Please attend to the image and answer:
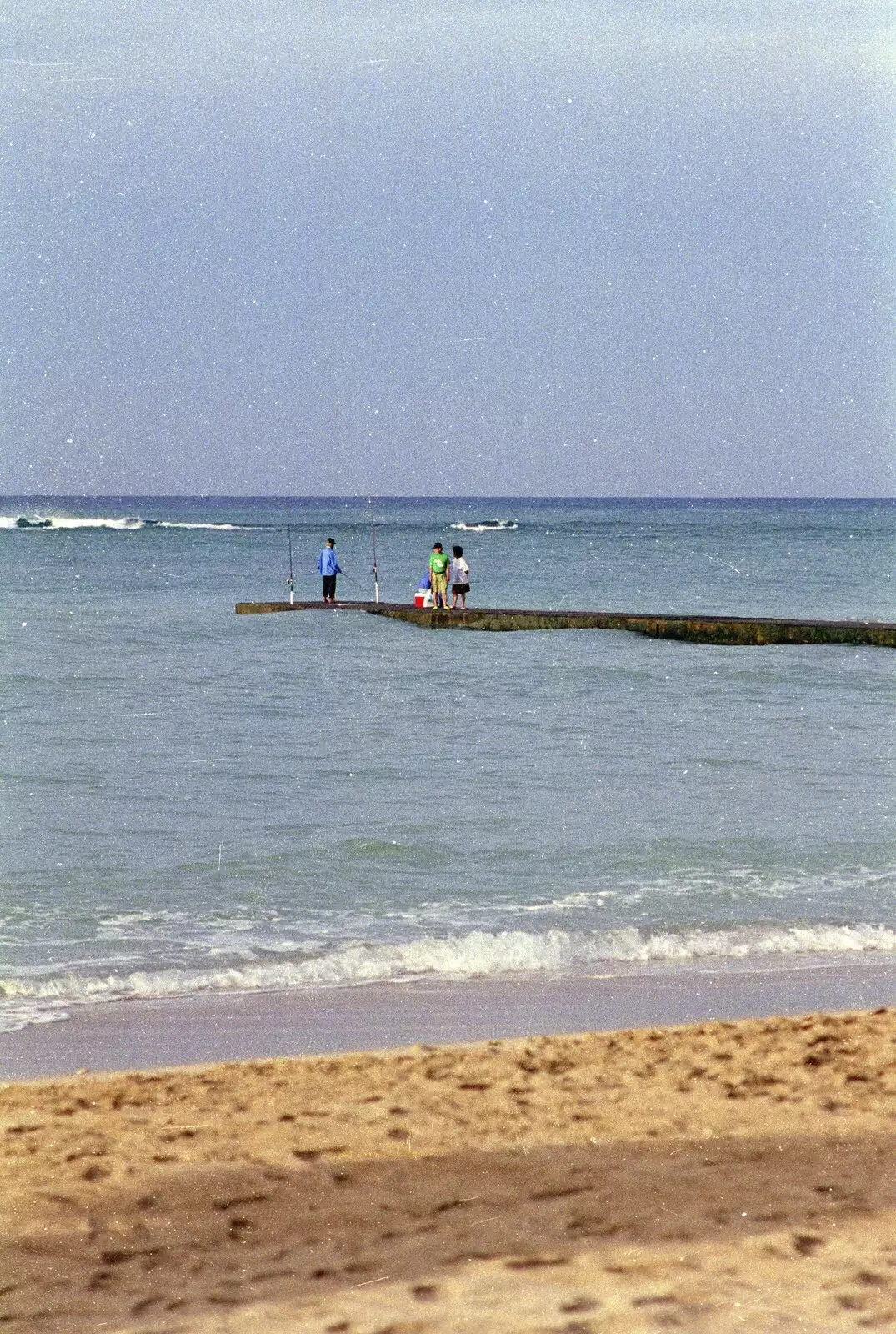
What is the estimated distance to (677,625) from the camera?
1196 inches

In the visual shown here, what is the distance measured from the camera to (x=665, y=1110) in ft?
20.3

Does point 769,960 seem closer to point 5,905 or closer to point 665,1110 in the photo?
point 665,1110

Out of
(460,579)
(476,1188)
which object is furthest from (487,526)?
(476,1188)

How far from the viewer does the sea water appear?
9.14 meters

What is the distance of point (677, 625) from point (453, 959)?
72.7 feet

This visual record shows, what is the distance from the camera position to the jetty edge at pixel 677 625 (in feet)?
96.0

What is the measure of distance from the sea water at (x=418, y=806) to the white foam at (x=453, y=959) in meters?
0.02

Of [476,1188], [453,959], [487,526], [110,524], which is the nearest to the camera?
[476,1188]

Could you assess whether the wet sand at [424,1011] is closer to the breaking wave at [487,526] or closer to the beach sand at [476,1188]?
the beach sand at [476,1188]

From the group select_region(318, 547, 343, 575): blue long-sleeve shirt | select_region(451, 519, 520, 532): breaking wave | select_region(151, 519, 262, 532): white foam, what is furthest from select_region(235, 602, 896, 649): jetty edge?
select_region(451, 519, 520, 532): breaking wave

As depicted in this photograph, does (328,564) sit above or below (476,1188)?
above

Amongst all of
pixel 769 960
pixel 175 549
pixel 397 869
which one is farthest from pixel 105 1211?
pixel 175 549

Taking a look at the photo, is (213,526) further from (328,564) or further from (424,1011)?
(424,1011)

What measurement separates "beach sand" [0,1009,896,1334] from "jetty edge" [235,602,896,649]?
2254cm
